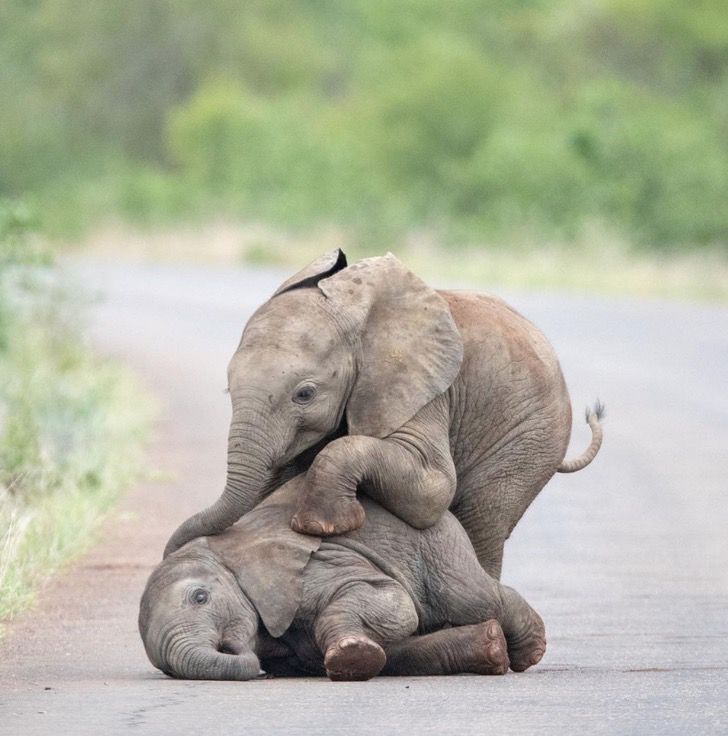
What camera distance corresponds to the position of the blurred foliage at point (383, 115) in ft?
135

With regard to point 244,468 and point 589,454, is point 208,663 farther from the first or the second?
point 589,454

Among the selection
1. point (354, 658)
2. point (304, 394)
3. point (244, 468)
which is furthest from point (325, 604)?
point (304, 394)

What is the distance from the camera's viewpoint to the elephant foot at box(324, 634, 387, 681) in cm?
724

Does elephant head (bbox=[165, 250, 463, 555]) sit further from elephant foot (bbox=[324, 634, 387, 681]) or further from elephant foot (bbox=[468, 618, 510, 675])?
elephant foot (bbox=[468, 618, 510, 675])

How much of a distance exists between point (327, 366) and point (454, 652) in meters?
1.12

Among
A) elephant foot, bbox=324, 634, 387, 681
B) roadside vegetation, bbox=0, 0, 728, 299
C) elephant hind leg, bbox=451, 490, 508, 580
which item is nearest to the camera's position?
elephant foot, bbox=324, 634, 387, 681

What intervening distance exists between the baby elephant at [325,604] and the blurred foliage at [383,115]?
30617 millimetres

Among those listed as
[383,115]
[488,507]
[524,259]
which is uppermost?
[383,115]

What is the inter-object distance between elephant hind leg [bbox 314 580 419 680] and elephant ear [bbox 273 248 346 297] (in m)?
1.14

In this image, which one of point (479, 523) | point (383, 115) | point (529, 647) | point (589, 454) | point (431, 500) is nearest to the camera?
point (431, 500)

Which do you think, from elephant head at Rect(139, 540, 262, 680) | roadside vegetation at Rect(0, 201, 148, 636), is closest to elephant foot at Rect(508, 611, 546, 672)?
elephant head at Rect(139, 540, 262, 680)

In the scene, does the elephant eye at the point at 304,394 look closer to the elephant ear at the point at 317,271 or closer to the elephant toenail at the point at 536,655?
the elephant ear at the point at 317,271

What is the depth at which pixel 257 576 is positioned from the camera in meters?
7.51

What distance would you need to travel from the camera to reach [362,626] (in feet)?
24.3
